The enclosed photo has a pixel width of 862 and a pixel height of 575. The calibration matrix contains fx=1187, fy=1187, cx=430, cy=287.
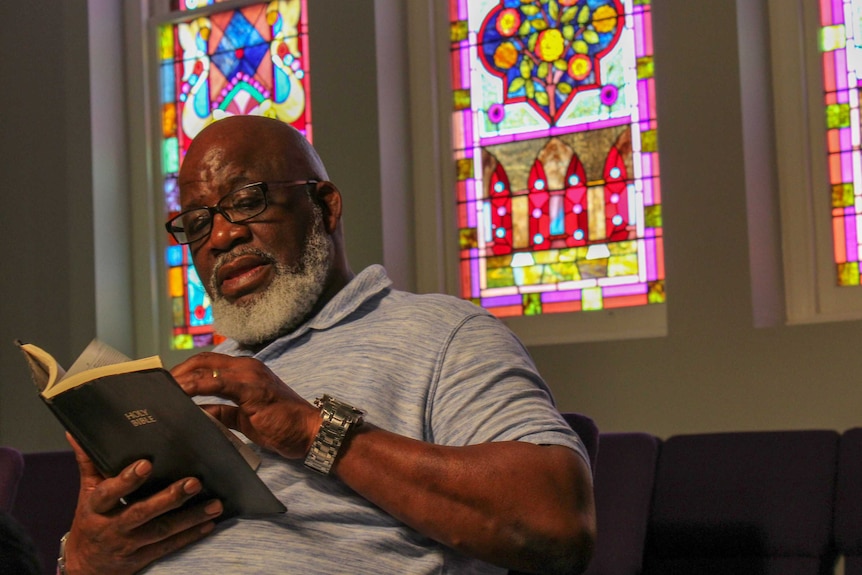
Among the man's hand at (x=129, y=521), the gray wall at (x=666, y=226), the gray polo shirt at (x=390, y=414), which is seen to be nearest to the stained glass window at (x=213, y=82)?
the gray wall at (x=666, y=226)

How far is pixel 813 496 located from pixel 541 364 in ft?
4.42

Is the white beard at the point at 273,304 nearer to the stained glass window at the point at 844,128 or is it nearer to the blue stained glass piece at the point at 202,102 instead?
the stained glass window at the point at 844,128

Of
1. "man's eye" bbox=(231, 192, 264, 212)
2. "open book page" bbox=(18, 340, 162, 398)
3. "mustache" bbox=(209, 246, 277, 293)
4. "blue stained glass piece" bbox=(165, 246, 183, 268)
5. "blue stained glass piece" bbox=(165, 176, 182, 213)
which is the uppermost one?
"blue stained glass piece" bbox=(165, 176, 182, 213)

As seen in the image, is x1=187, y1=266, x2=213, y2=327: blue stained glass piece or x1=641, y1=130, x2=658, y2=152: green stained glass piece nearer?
x1=641, y1=130, x2=658, y2=152: green stained glass piece

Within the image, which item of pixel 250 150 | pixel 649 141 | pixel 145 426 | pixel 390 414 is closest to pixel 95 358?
pixel 145 426

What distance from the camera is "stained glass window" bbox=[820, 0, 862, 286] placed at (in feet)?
12.7

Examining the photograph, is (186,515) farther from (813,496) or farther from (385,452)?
(813,496)

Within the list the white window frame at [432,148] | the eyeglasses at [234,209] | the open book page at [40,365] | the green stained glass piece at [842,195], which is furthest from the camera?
the white window frame at [432,148]

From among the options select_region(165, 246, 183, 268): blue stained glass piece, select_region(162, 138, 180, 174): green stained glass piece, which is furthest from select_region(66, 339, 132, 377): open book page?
select_region(162, 138, 180, 174): green stained glass piece

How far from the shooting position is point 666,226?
13.0ft

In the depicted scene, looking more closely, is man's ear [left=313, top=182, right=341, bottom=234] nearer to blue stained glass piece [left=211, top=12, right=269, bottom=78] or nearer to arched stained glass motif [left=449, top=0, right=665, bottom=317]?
arched stained glass motif [left=449, top=0, right=665, bottom=317]

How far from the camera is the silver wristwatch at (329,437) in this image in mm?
1692

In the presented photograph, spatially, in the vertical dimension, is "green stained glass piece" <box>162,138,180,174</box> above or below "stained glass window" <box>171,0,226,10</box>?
below

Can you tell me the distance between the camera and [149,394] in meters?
1.54
